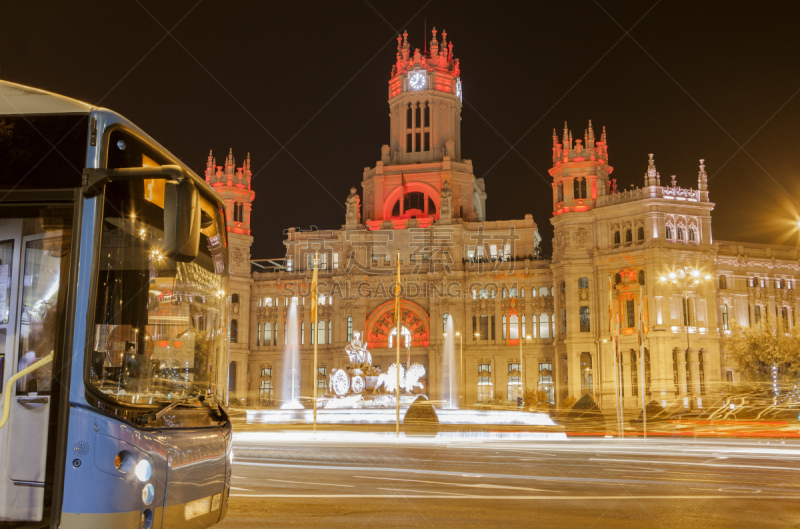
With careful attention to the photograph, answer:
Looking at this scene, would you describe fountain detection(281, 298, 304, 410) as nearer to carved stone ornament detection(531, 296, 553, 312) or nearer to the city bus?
carved stone ornament detection(531, 296, 553, 312)

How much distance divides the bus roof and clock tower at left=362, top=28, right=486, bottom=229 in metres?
71.1

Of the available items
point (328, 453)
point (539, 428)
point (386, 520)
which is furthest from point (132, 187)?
point (539, 428)

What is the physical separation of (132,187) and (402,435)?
25.6 meters

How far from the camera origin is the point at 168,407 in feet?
18.7

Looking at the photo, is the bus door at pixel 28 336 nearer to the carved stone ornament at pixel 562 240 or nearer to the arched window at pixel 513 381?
the carved stone ornament at pixel 562 240

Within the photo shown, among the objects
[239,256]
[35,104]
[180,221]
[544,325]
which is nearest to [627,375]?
[544,325]

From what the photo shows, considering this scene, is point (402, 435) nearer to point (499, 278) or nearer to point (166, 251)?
point (166, 251)

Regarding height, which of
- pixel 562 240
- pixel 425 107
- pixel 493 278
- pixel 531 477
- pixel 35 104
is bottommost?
pixel 531 477

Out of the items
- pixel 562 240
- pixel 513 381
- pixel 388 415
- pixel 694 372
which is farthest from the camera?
pixel 513 381

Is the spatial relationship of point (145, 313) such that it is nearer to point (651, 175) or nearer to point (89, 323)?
point (89, 323)

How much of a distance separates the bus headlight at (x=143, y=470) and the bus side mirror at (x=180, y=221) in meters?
1.45

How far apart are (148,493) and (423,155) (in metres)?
79.9

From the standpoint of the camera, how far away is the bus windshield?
5418 millimetres

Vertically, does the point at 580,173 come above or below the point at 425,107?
below
